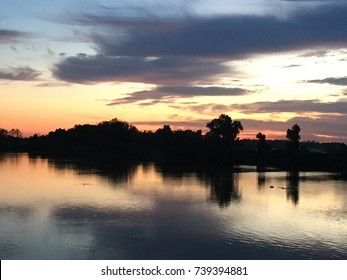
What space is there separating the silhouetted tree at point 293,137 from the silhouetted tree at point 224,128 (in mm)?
7431

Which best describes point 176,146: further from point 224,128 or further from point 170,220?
point 170,220

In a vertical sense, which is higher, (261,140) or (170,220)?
(261,140)

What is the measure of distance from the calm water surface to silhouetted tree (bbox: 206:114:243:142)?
93.0 ft

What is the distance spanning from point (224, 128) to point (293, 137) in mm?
10227

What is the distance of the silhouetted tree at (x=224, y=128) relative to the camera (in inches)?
2282

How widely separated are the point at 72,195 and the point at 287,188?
12365mm

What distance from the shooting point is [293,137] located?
62344 millimetres

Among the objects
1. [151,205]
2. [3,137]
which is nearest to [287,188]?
[151,205]

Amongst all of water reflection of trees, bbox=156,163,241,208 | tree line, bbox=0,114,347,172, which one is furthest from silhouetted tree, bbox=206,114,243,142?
water reflection of trees, bbox=156,163,241,208

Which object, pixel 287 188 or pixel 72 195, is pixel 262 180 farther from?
pixel 72 195

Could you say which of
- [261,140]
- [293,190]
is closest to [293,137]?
[261,140]

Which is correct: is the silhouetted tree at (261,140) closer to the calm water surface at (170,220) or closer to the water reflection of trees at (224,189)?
the water reflection of trees at (224,189)

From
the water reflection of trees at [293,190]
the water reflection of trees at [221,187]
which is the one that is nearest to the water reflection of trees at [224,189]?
the water reflection of trees at [221,187]

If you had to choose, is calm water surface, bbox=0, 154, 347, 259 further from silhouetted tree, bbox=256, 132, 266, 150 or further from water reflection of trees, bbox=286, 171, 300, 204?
silhouetted tree, bbox=256, 132, 266, 150
